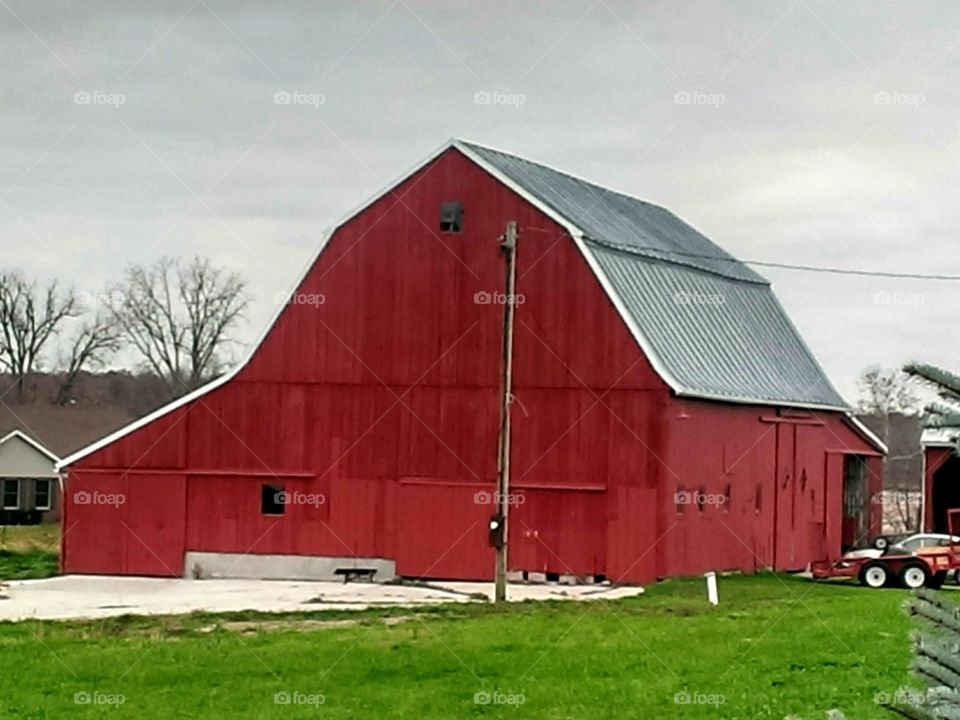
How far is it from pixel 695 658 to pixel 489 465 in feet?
47.2

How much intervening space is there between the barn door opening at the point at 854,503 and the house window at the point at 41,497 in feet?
106

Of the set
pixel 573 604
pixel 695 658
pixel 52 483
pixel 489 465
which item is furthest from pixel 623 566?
pixel 52 483

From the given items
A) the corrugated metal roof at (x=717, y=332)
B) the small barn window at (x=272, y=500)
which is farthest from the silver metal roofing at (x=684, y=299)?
the small barn window at (x=272, y=500)

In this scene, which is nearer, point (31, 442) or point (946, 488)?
point (946, 488)

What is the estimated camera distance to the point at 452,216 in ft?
106

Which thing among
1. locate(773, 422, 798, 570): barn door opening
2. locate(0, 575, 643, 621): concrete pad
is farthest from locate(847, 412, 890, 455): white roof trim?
locate(0, 575, 643, 621): concrete pad

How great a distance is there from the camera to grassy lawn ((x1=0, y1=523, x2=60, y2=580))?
115 feet

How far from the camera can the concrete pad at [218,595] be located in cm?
2577

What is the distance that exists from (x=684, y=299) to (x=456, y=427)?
20.5ft

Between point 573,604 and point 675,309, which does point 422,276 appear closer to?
point 675,309

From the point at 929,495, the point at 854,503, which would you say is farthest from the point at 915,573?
the point at 854,503

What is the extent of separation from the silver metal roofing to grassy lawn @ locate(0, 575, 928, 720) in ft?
30.4

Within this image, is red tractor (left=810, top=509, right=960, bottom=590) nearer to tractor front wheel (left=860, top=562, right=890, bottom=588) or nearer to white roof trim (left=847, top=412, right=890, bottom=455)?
tractor front wheel (left=860, top=562, right=890, bottom=588)

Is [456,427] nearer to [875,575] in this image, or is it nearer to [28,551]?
[875,575]
